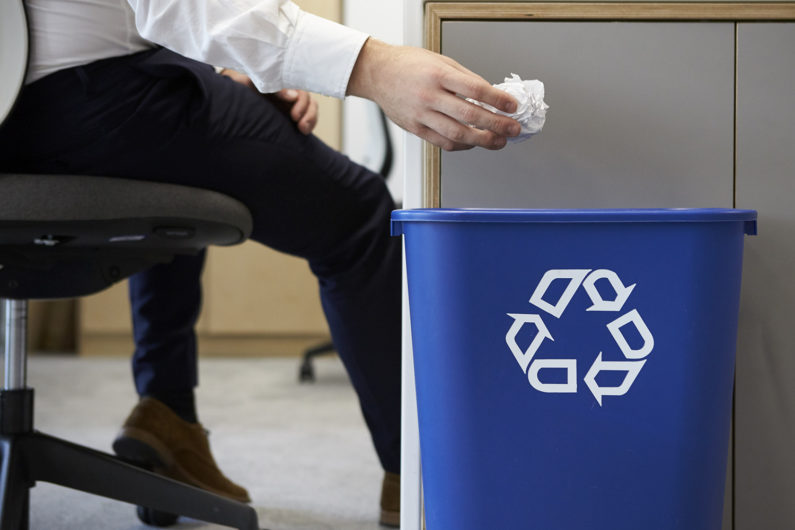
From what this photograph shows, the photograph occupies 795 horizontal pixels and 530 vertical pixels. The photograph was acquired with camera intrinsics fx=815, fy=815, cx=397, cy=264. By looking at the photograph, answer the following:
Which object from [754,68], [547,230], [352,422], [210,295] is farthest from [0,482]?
[210,295]

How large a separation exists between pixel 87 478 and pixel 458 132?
0.65 m

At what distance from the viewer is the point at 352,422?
2.11 meters

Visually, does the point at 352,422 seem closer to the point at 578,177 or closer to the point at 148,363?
the point at 148,363

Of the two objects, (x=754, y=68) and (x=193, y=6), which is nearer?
(x=193, y=6)

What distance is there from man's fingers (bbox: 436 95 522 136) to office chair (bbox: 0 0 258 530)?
0.35 m

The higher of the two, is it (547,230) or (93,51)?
(93,51)

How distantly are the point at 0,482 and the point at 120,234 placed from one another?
13.3 inches

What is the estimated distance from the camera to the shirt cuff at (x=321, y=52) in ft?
2.77

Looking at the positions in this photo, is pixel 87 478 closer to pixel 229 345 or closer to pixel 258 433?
pixel 258 433

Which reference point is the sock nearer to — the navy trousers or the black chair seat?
the navy trousers

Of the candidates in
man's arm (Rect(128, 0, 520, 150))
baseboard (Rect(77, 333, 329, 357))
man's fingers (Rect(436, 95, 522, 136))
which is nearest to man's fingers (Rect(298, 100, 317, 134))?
man's arm (Rect(128, 0, 520, 150))

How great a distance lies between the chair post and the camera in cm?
108

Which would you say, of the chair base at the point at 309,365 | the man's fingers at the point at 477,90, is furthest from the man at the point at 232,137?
the chair base at the point at 309,365

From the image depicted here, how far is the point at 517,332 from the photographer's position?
80 cm
